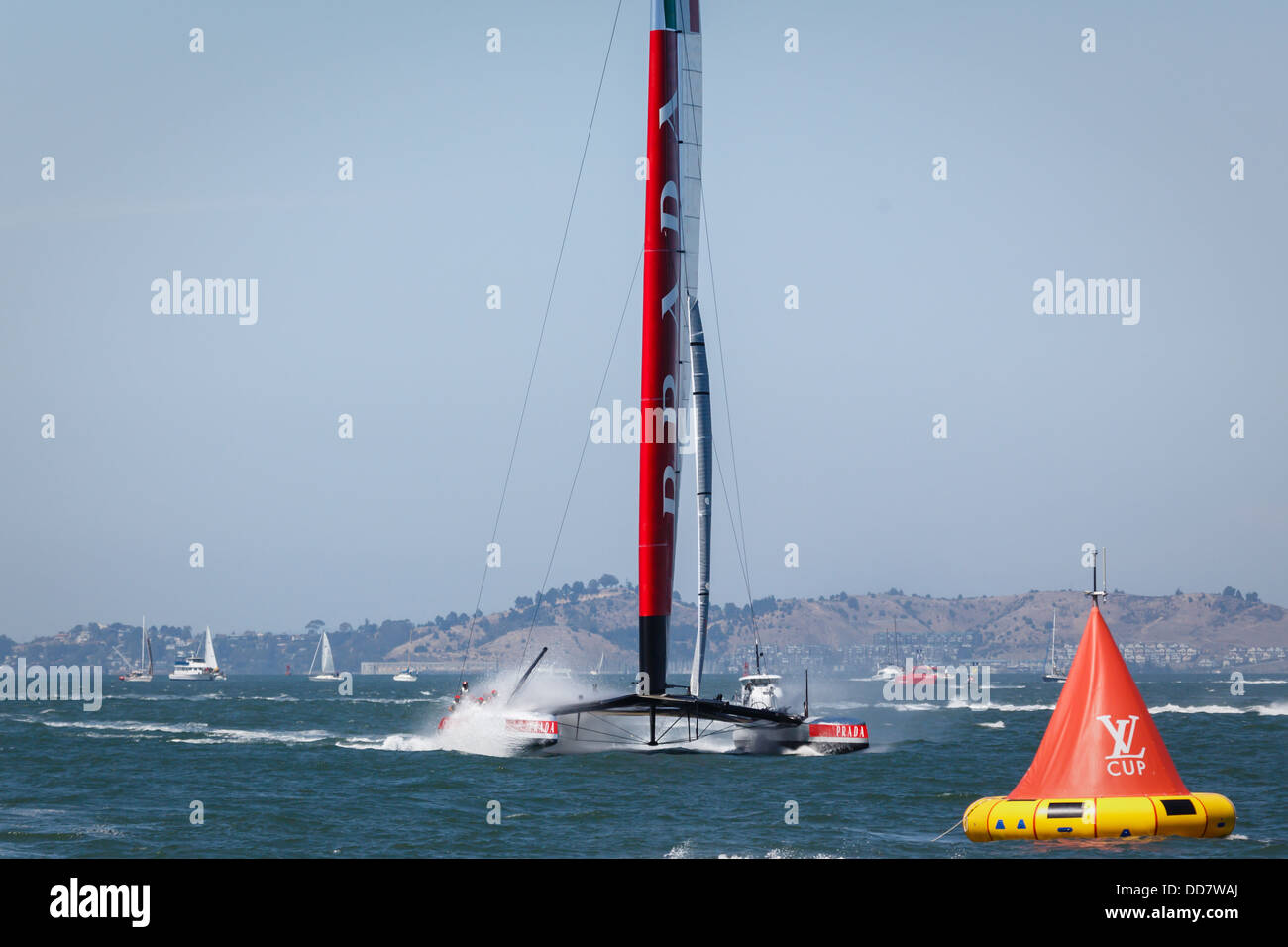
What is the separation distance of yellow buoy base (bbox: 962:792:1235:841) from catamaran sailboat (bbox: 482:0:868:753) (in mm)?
16214

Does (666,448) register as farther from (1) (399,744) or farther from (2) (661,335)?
(1) (399,744)

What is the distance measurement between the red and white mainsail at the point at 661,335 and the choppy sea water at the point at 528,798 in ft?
11.9

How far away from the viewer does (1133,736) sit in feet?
65.0

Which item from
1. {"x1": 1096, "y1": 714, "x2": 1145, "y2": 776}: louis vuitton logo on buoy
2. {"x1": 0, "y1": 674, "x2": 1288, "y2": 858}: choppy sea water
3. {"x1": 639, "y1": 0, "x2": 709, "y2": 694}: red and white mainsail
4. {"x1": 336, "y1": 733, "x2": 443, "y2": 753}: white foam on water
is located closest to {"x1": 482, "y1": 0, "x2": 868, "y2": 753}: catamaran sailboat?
{"x1": 639, "y1": 0, "x2": 709, "y2": 694}: red and white mainsail

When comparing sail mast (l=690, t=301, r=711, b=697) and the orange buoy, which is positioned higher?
sail mast (l=690, t=301, r=711, b=697)

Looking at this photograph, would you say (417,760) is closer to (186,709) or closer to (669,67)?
(669,67)

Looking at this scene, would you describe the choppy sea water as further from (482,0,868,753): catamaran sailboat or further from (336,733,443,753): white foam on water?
(482,0,868,753): catamaran sailboat

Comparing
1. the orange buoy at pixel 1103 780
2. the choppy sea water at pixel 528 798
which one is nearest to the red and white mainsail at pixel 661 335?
the choppy sea water at pixel 528 798

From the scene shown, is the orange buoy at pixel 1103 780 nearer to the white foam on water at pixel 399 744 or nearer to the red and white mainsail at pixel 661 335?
the red and white mainsail at pixel 661 335

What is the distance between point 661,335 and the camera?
123 feet

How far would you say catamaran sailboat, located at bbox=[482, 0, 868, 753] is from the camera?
36.5 m

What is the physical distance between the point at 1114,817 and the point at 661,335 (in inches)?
808

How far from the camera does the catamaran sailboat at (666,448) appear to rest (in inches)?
1436
